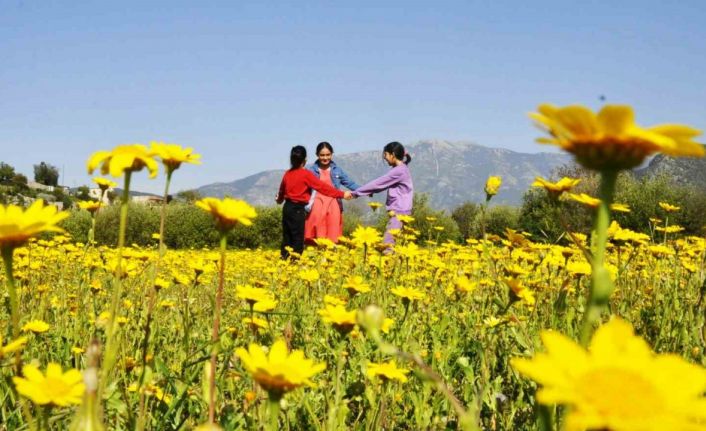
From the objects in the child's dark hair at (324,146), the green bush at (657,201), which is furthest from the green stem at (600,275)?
the green bush at (657,201)

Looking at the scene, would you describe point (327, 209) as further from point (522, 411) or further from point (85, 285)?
point (522, 411)

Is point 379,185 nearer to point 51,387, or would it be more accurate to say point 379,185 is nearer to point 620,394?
point 51,387

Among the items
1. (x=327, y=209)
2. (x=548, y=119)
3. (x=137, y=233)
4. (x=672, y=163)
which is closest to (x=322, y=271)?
(x=548, y=119)

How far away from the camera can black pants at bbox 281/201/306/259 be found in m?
8.46

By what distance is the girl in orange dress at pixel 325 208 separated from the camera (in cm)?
870

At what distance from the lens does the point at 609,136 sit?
78 cm

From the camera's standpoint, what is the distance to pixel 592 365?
647mm

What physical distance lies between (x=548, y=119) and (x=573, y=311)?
8.53ft

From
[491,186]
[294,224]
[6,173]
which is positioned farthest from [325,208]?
[6,173]

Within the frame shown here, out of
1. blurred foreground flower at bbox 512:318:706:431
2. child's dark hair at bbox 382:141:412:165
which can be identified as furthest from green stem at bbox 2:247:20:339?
child's dark hair at bbox 382:141:412:165

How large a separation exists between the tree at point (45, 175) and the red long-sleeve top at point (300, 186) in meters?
97.9

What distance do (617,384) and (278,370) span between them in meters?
0.62

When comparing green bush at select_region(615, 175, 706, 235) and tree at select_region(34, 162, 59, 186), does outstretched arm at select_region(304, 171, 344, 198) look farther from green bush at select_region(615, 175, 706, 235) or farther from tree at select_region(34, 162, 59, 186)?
tree at select_region(34, 162, 59, 186)

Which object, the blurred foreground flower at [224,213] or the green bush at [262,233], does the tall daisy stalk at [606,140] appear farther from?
the green bush at [262,233]
